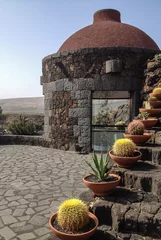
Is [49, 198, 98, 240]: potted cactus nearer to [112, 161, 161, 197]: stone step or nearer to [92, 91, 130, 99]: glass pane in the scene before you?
[112, 161, 161, 197]: stone step

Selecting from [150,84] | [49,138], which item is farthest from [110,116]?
[150,84]

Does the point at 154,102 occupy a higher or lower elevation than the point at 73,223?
higher

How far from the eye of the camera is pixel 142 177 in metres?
3.48

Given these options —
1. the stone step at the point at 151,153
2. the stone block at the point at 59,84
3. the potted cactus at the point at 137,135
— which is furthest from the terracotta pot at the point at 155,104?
the stone block at the point at 59,84

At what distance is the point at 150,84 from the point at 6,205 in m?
6.03

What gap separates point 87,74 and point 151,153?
16.1 ft

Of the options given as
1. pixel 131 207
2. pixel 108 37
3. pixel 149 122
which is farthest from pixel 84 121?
pixel 131 207

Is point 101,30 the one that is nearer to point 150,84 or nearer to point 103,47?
point 103,47

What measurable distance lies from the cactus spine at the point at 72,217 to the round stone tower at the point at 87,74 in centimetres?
606

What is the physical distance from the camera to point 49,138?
32.6 feet

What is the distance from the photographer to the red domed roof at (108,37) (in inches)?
357

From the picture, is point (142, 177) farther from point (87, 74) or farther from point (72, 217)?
point (87, 74)

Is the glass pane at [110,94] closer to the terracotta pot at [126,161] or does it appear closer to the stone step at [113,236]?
the terracotta pot at [126,161]

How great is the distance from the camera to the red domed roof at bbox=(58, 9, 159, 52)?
9.07 meters
